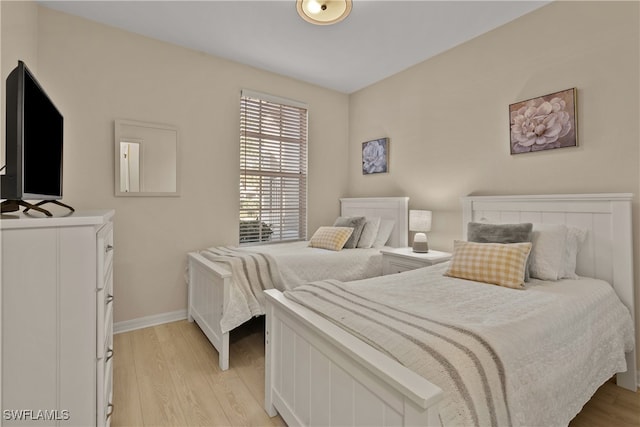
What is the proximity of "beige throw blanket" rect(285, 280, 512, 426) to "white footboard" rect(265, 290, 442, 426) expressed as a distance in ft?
0.18

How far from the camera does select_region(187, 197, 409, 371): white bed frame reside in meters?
2.18

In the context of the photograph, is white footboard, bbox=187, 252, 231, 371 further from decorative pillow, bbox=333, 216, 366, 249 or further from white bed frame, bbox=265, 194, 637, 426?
decorative pillow, bbox=333, 216, 366, 249

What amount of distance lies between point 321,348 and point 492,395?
23.9 inches

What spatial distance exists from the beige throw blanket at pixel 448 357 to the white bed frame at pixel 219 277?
1252mm

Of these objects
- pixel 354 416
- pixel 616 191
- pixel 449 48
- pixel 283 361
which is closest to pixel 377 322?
pixel 354 416

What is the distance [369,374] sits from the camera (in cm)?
100

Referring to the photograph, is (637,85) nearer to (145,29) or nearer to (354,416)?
(354,416)

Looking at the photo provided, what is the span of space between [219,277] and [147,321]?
4.00 feet

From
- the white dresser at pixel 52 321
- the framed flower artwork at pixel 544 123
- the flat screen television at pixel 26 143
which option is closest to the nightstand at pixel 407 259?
the framed flower artwork at pixel 544 123

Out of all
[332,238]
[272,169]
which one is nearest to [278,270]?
[332,238]

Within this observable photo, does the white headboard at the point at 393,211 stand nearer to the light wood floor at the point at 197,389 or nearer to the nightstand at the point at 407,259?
the nightstand at the point at 407,259

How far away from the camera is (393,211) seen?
3.52 metres

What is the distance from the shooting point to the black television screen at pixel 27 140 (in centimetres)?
103

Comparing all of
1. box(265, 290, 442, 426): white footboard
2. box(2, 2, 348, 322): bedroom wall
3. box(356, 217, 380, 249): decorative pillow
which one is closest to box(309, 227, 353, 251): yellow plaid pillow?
box(356, 217, 380, 249): decorative pillow
